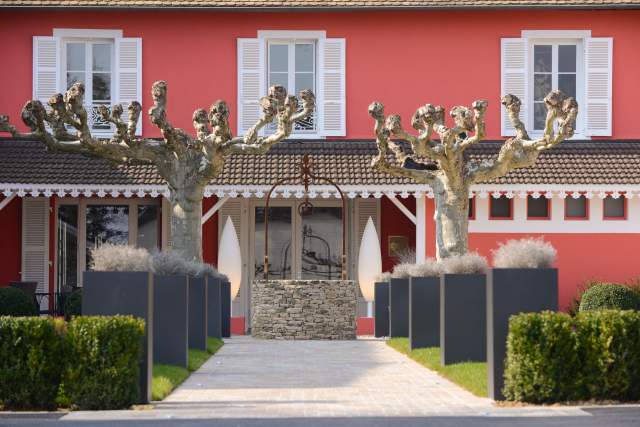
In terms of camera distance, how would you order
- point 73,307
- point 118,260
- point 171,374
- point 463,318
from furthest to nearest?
point 73,307 < point 463,318 < point 171,374 < point 118,260

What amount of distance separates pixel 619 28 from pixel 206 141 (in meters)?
10.3

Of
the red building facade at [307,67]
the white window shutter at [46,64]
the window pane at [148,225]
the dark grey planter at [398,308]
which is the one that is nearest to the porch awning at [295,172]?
the red building facade at [307,67]

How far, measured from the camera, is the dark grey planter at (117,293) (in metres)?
11.7

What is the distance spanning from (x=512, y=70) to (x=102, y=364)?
1764cm

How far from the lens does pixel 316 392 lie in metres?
12.0

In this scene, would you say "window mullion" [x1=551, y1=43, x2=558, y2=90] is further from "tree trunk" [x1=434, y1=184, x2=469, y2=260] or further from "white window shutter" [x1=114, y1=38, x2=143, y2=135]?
"white window shutter" [x1=114, y1=38, x2=143, y2=135]

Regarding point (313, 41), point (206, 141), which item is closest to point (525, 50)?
point (313, 41)

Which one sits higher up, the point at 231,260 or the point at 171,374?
the point at 231,260

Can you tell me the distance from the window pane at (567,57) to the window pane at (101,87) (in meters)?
9.25

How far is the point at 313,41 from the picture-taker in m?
27.2

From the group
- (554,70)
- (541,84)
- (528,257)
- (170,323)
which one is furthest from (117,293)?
(554,70)

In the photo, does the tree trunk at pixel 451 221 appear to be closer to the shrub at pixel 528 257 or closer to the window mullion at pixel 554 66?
the window mullion at pixel 554 66

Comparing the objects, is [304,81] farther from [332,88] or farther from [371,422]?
[371,422]

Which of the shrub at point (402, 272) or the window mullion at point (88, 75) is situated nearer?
the shrub at point (402, 272)
